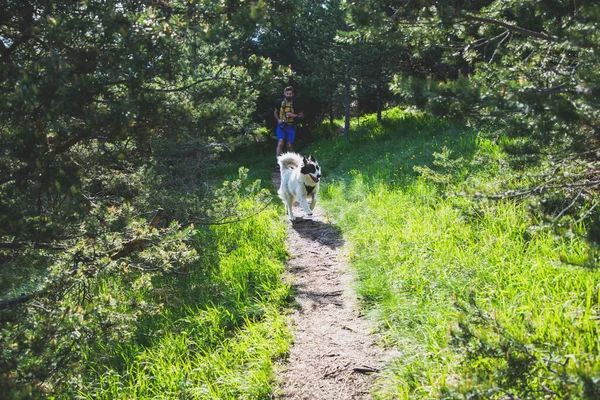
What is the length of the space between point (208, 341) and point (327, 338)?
1140 millimetres

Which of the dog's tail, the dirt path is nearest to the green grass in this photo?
the dirt path

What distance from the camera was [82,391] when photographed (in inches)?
135

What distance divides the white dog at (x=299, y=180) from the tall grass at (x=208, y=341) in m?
1.93

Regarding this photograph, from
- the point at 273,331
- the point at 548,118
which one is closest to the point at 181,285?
the point at 273,331

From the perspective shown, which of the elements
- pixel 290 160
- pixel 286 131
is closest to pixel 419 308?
pixel 290 160

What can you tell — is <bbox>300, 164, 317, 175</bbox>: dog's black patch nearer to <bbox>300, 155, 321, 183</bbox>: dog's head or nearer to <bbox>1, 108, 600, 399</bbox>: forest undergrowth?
<bbox>300, 155, 321, 183</bbox>: dog's head

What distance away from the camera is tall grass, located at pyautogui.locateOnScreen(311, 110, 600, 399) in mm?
1985

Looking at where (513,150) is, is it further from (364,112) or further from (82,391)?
(364,112)

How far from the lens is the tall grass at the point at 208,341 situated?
334 centimetres

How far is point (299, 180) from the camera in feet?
24.2

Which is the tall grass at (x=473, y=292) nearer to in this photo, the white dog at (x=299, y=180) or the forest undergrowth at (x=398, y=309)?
the forest undergrowth at (x=398, y=309)

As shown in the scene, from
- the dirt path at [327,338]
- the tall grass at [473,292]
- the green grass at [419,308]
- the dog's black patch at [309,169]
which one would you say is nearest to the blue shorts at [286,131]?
the dog's black patch at [309,169]

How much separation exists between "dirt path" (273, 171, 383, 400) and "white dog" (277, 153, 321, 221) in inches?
69.5

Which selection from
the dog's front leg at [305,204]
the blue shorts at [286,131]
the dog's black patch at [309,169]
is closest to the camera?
the dog's black patch at [309,169]
